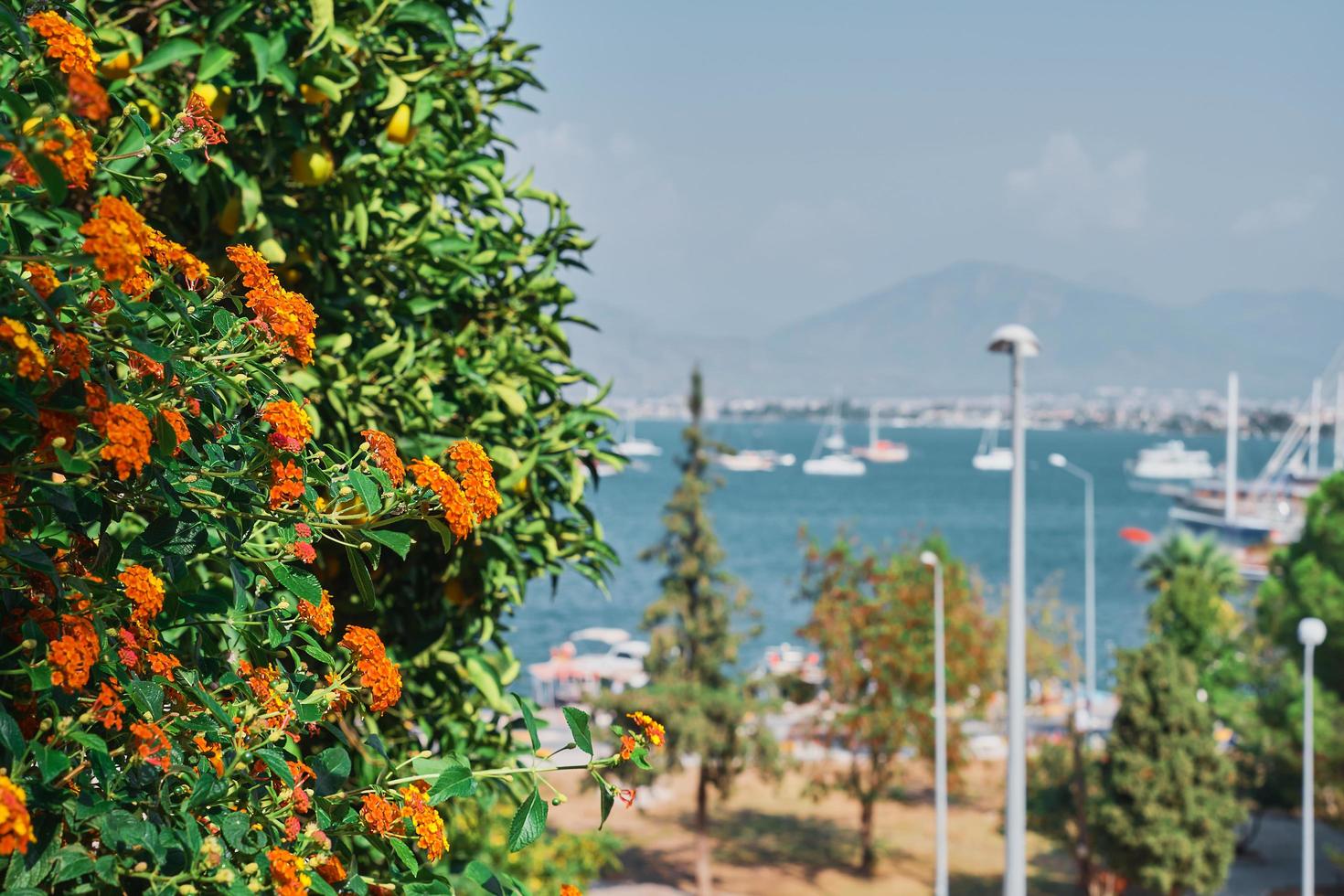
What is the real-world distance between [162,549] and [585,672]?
114 feet

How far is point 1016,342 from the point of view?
7867 mm

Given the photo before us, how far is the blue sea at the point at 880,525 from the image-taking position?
65062 millimetres

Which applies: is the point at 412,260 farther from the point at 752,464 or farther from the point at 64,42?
the point at 752,464

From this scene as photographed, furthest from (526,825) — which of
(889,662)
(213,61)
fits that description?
(889,662)

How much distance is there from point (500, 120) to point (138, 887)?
247 centimetres

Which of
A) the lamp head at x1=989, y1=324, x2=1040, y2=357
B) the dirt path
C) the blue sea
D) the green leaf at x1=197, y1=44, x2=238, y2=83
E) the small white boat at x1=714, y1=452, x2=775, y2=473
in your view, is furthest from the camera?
the small white boat at x1=714, y1=452, x2=775, y2=473

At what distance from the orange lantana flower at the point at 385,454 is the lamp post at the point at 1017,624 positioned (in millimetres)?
6362

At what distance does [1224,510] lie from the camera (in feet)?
293

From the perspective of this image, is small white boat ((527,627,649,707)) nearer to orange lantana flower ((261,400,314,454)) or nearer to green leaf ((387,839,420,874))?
green leaf ((387,839,420,874))

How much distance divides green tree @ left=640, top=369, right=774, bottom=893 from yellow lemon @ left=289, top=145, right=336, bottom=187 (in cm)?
2089

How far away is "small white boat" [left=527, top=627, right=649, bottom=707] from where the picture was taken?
31.8 metres

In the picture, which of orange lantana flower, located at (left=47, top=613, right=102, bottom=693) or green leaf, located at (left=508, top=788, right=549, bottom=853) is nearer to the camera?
orange lantana flower, located at (left=47, top=613, right=102, bottom=693)

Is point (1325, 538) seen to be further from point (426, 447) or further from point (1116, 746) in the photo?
point (426, 447)

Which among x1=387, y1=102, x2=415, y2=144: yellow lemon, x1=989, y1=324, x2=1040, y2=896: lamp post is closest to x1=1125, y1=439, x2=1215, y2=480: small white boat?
x1=989, y1=324, x2=1040, y2=896: lamp post
